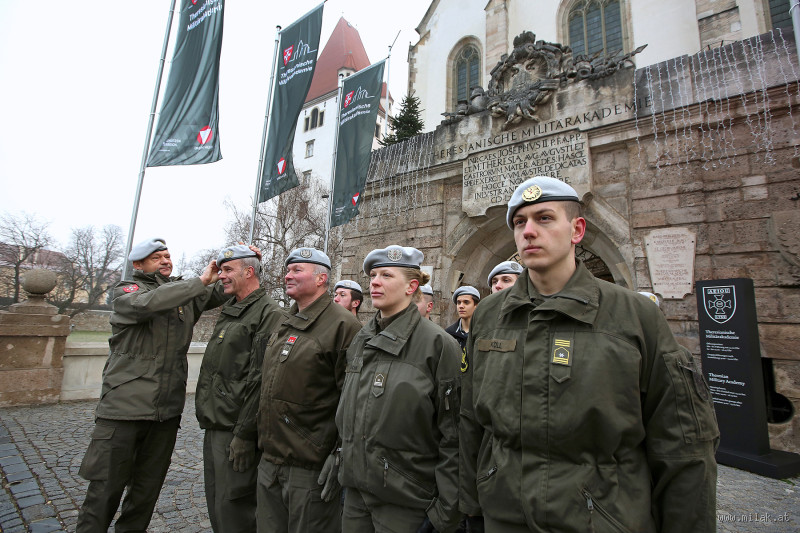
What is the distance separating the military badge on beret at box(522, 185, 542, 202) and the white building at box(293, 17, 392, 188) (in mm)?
40837

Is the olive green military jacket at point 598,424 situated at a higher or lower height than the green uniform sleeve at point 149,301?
lower

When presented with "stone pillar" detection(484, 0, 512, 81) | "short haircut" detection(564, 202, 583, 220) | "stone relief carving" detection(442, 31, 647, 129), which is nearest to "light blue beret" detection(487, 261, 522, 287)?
"short haircut" detection(564, 202, 583, 220)

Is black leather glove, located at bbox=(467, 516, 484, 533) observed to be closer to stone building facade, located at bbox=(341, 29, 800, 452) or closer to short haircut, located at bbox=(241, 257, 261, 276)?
short haircut, located at bbox=(241, 257, 261, 276)

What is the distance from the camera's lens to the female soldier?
1.94 metres

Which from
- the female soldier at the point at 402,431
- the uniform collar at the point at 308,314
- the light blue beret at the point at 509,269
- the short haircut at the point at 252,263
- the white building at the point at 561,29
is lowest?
the female soldier at the point at 402,431

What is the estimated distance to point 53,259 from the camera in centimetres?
3891

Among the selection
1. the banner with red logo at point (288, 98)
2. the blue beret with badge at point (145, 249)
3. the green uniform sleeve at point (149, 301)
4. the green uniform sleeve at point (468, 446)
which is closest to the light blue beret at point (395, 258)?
the green uniform sleeve at point (468, 446)

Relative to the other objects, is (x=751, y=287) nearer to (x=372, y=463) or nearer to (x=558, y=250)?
(x=558, y=250)

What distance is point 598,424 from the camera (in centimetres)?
140

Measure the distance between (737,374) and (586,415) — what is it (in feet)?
17.3

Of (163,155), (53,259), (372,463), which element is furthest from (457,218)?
(53,259)

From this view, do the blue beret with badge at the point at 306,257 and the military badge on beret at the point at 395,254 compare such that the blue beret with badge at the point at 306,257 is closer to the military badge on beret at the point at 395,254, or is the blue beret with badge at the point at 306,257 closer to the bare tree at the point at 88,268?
the military badge on beret at the point at 395,254

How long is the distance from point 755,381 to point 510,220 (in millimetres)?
5167

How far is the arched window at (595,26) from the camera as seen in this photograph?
16.1m
